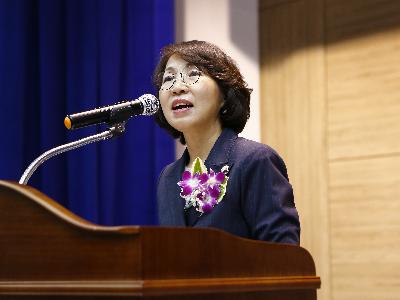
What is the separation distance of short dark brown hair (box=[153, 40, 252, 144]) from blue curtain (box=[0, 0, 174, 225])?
4.23 feet

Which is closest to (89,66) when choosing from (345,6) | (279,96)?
(279,96)

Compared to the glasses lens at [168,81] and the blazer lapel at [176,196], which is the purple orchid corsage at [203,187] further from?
the glasses lens at [168,81]

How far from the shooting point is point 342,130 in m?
3.17

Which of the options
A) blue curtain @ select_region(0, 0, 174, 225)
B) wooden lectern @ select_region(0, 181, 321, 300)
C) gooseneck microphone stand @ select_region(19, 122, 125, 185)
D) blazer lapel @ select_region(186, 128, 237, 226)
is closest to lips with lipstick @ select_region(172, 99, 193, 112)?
blazer lapel @ select_region(186, 128, 237, 226)

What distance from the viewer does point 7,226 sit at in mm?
1232

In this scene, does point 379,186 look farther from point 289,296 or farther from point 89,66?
point 289,296

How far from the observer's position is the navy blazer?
1.59 m

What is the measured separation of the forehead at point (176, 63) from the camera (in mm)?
1807

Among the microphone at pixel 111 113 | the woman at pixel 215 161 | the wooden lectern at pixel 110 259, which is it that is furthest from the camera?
the woman at pixel 215 161

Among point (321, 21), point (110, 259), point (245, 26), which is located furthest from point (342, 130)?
point (110, 259)

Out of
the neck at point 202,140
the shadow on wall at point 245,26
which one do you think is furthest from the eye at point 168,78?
the shadow on wall at point 245,26

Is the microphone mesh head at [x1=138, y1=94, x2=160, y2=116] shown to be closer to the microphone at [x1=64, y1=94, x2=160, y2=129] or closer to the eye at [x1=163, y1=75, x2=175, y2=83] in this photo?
the microphone at [x1=64, y1=94, x2=160, y2=129]

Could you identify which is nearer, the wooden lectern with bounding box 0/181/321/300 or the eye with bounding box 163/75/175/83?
the wooden lectern with bounding box 0/181/321/300

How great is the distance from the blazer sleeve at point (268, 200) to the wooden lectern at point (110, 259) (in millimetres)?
270
